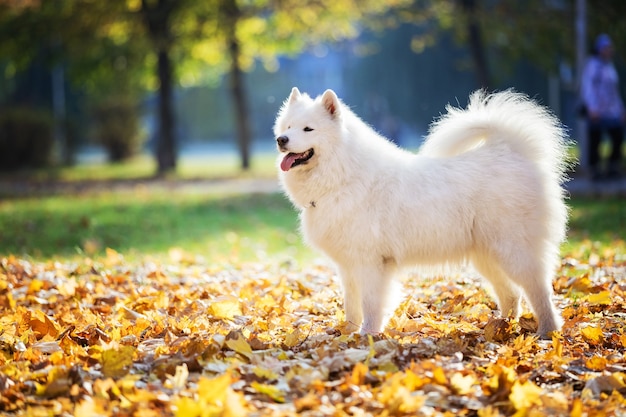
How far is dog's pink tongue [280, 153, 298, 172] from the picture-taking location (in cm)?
488

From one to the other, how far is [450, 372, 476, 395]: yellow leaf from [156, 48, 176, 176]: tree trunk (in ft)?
64.6

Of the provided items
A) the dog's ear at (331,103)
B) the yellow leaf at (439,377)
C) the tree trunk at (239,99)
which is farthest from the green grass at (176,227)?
the tree trunk at (239,99)

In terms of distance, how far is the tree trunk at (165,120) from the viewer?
74.7ft

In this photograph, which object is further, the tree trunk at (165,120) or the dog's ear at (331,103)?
the tree trunk at (165,120)

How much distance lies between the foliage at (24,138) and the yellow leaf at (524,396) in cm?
2522

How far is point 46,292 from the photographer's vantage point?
6.43m

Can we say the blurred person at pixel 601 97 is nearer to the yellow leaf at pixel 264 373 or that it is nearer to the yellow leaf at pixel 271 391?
the yellow leaf at pixel 264 373

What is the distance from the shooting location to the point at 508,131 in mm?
5230

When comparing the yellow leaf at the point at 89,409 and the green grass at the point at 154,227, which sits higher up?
the yellow leaf at the point at 89,409

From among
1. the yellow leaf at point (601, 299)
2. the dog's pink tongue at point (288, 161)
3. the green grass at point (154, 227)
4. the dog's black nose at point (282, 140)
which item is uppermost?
the dog's black nose at point (282, 140)

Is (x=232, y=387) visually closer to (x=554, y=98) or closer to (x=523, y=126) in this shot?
(x=523, y=126)

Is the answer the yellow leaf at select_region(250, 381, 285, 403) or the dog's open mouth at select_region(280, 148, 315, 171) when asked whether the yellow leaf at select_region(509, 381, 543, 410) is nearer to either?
the yellow leaf at select_region(250, 381, 285, 403)

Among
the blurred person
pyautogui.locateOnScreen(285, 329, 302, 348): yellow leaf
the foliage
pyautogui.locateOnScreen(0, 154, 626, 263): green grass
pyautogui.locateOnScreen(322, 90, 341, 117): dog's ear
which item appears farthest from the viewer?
the foliage

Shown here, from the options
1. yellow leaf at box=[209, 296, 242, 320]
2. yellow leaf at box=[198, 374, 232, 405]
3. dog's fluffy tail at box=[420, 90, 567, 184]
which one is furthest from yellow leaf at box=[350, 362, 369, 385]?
dog's fluffy tail at box=[420, 90, 567, 184]
